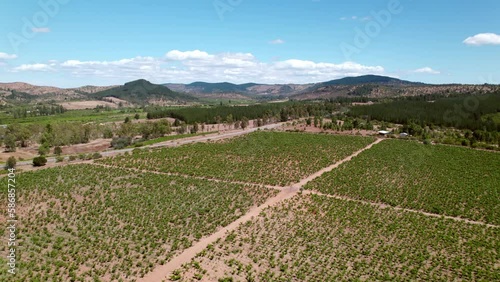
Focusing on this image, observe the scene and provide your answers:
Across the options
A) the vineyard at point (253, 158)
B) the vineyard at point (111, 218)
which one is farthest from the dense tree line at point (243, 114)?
the vineyard at point (111, 218)

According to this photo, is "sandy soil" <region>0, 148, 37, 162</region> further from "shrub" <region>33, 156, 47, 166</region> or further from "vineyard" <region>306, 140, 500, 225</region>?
"vineyard" <region>306, 140, 500, 225</region>

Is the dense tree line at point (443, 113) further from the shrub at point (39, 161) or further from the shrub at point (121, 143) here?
the shrub at point (39, 161)

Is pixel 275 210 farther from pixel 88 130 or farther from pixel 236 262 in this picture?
pixel 88 130

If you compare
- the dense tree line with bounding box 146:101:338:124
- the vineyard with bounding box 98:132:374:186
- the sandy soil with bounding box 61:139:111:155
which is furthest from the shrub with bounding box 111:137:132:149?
the dense tree line with bounding box 146:101:338:124

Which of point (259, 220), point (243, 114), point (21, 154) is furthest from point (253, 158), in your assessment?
point (243, 114)

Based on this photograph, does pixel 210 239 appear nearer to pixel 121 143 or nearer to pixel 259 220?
pixel 259 220

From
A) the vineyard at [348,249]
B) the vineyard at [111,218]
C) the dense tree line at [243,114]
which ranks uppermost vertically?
the dense tree line at [243,114]

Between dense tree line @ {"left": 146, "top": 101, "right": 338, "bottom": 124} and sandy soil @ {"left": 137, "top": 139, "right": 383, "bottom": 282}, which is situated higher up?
dense tree line @ {"left": 146, "top": 101, "right": 338, "bottom": 124}
